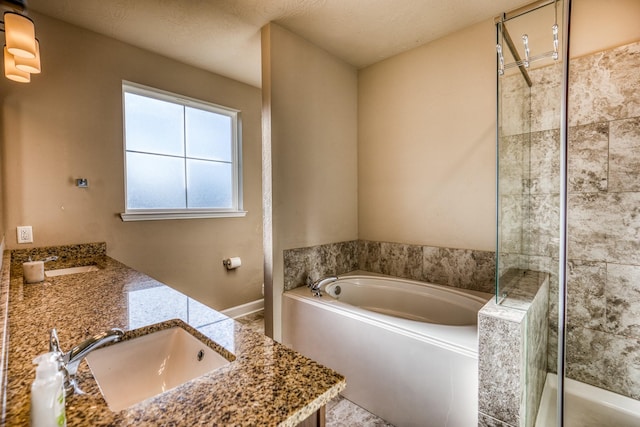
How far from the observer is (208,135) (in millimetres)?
2947

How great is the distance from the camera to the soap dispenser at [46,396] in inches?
18.8

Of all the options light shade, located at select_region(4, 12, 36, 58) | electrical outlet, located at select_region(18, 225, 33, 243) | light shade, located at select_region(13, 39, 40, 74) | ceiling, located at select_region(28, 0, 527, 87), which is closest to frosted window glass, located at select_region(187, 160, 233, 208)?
ceiling, located at select_region(28, 0, 527, 87)

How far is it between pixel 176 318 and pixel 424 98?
7.77ft

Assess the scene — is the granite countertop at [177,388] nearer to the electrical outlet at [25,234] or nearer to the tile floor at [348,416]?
the electrical outlet at [25,234]

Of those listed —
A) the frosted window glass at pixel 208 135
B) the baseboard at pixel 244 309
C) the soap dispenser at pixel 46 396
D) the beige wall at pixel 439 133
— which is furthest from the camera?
the baseboard at pixel 244 309

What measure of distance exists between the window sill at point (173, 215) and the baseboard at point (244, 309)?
96cm

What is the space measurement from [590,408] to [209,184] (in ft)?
10.7

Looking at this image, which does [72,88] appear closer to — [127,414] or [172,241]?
[172,241]

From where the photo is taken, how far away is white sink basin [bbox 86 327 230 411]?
875mm

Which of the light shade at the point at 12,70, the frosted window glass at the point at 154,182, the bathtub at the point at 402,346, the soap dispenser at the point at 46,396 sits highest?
the light shade at the point at 12,70

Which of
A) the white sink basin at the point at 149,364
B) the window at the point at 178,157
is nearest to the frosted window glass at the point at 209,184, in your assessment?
the window at the point at 178,157

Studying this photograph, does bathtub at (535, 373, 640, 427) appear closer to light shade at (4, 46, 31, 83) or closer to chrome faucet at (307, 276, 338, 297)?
chrome faucet at (307, 276, 338, 297)

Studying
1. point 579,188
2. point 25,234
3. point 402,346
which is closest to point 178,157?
point 25,234

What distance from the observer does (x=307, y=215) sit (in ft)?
8.00
